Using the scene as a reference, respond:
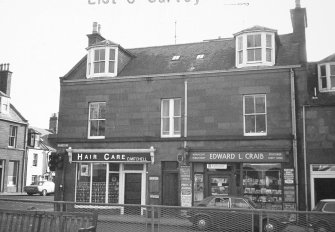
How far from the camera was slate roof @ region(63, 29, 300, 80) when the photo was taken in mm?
21406

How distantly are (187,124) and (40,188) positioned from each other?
22079mm

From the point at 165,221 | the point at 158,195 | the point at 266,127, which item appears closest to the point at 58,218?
the point at 165,221

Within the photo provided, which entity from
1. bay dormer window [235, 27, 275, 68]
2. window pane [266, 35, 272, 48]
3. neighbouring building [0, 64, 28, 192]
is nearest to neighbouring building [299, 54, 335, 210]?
bay dormer window [235, 27, 275, 68]

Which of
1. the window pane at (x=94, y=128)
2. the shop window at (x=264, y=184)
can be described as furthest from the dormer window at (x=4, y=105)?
the shop window at (x=264, y=184)

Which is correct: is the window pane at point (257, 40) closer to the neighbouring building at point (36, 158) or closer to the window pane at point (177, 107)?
the window pane at point (177, 107)

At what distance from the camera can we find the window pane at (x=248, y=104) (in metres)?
20.3

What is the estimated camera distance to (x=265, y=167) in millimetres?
19422

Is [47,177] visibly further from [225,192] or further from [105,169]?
[225,192]

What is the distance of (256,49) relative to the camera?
68.0ft

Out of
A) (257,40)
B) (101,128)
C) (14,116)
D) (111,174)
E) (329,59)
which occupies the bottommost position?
(111,174)

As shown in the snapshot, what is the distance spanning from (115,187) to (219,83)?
8047 mm

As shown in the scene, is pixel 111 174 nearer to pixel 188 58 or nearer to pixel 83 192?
→ pixel 83 192

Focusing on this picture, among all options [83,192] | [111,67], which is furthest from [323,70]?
[83,192]

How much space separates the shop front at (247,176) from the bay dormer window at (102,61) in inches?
285
